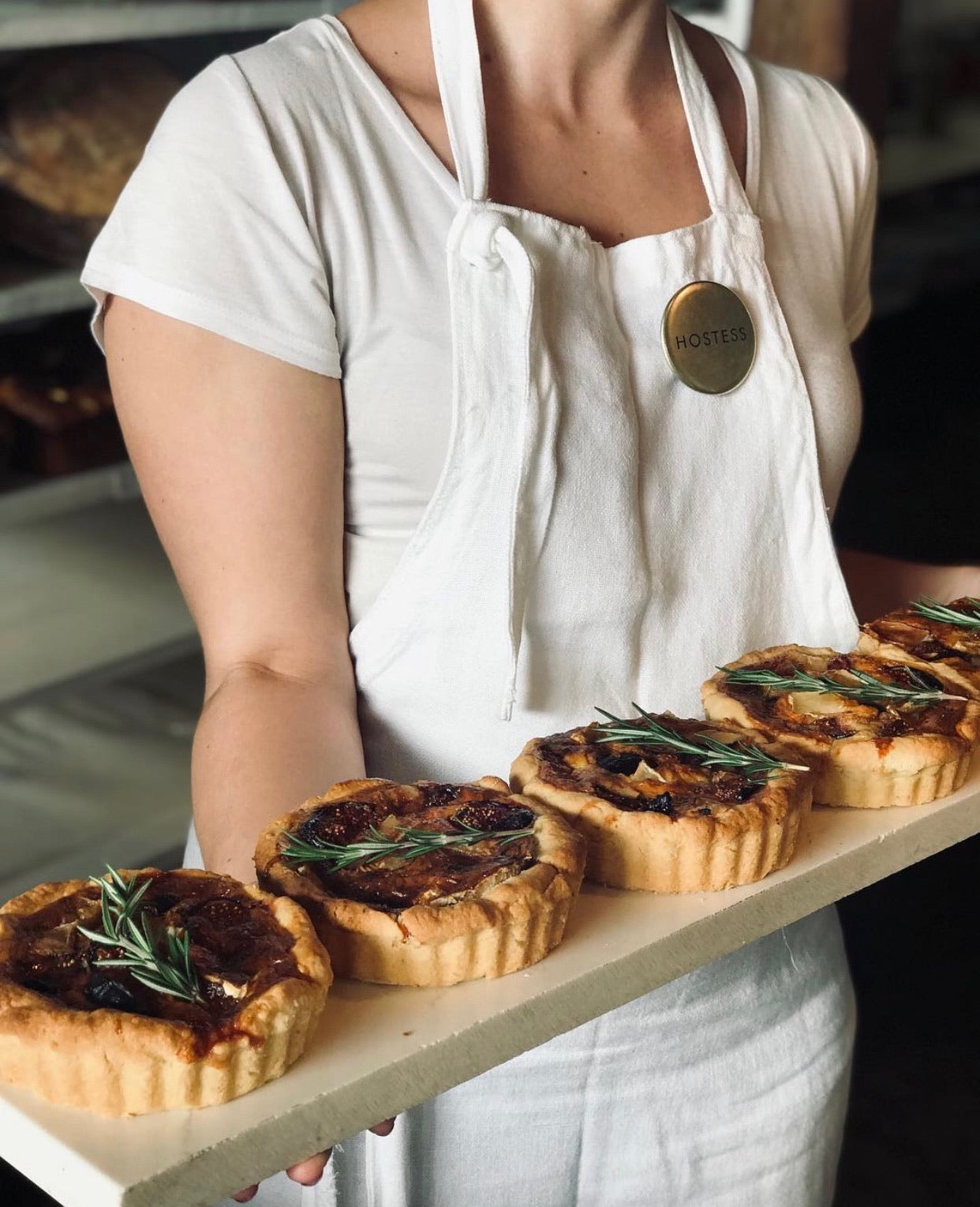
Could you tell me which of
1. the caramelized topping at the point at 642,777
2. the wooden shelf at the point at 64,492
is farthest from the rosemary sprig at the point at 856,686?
the wooden shelf at the point at 64,492

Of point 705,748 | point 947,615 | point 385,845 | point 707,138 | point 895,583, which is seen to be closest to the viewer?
point 385,845

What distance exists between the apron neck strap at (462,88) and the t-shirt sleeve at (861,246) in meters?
0.42

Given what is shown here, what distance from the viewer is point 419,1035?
67 cm

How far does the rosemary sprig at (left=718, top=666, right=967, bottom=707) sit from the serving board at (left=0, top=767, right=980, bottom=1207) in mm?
79

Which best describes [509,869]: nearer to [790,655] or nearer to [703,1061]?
[790,655]

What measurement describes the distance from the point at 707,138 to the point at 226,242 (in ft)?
1.45

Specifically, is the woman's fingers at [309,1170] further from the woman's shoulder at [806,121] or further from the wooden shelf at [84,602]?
the wooden shelf at [84,602]

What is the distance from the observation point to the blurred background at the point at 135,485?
2164mm

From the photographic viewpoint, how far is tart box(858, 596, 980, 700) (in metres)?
1.00

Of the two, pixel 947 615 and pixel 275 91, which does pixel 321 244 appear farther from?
pixel 947 615

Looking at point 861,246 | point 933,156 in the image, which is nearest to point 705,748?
point 861,246

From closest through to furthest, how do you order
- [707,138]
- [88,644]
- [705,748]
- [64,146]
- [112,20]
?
[705,748] → [707,138] → [112,20] → [64,146] → [88,644]

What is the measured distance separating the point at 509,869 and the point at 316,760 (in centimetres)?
28

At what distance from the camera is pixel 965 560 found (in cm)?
366
